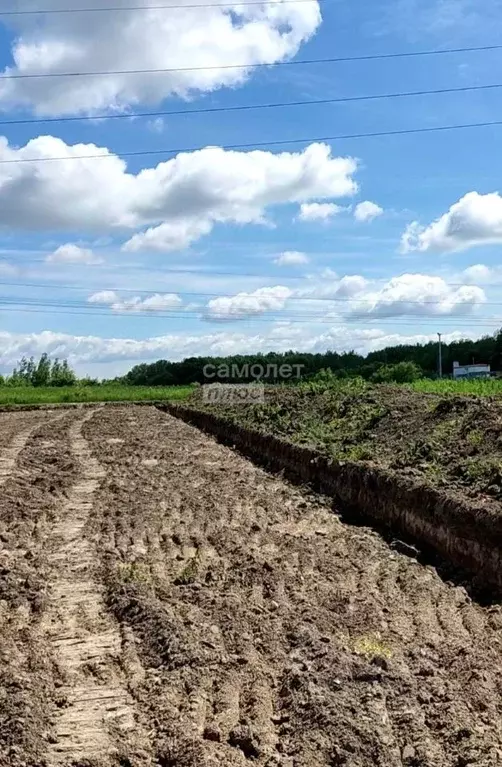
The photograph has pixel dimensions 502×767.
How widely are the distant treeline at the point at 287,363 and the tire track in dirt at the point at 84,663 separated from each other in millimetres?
46684

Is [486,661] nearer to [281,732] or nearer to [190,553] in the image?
[281,732]

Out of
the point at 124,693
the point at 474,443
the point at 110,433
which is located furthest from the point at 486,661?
the point at 110,433

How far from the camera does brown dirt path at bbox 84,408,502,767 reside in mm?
3902

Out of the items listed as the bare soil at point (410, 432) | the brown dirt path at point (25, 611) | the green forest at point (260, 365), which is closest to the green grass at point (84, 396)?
the green forest at point (260, 365)

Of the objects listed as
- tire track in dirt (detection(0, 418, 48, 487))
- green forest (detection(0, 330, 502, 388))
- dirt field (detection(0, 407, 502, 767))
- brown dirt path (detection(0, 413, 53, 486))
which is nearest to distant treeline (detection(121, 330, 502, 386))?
green forest (detection(0, 330, 502, 388))

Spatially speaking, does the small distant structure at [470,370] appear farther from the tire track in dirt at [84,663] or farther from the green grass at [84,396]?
the tire track in dirt at [84,663]

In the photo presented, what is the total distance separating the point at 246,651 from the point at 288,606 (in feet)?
3.61

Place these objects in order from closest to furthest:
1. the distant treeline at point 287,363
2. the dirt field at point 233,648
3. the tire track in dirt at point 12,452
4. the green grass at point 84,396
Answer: the dirt field at point 233,648
the tire track in dirt at point 12,452
the green grass at point 84,396
the distant treeline at point 287,363

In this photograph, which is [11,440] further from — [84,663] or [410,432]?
[84,663]

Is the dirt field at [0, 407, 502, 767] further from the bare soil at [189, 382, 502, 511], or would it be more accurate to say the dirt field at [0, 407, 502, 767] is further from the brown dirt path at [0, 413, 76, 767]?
the bare soil at [189, 382, 502, 511]

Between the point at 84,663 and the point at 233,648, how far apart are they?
3.23 ft

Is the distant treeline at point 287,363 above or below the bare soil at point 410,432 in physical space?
above

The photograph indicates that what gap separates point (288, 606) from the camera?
6160mm

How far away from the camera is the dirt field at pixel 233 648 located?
3.90 metres
